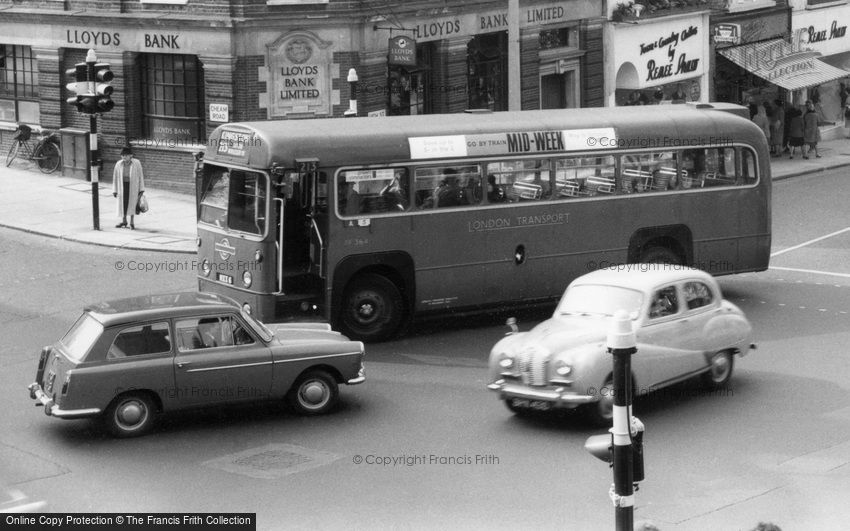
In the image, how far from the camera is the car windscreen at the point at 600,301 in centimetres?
1527

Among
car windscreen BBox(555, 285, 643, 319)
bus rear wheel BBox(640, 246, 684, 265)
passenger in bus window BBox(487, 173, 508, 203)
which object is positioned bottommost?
car windscreen BBox(555, 285, 643, 319)

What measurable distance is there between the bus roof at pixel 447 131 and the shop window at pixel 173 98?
12267 millimetres

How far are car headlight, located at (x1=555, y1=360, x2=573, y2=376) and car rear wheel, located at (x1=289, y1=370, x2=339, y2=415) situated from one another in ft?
8.54

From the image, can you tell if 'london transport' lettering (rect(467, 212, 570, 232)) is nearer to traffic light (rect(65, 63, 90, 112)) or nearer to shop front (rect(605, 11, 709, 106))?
traffic light (rect(65, 63, 90, 112))

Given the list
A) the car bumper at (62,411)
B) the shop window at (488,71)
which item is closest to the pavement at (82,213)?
the shop window at (488,71)

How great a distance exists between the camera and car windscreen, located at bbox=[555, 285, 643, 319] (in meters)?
15.3

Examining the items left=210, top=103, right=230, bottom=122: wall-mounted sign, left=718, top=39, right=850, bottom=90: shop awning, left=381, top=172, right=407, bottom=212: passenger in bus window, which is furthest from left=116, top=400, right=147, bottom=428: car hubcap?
left=718, top=39, right=850, bottom=90: shop awning

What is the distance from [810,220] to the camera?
1109 inches

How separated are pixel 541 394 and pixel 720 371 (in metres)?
2.85

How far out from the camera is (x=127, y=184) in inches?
1057

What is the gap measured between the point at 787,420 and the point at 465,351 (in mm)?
4838

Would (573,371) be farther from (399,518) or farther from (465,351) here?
(465,351)

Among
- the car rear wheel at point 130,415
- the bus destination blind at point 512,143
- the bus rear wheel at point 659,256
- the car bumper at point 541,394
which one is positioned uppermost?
the bus destination blind at point 512,143

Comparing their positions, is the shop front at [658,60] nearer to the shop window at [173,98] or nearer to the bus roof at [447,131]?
the shop window at [173,98]
